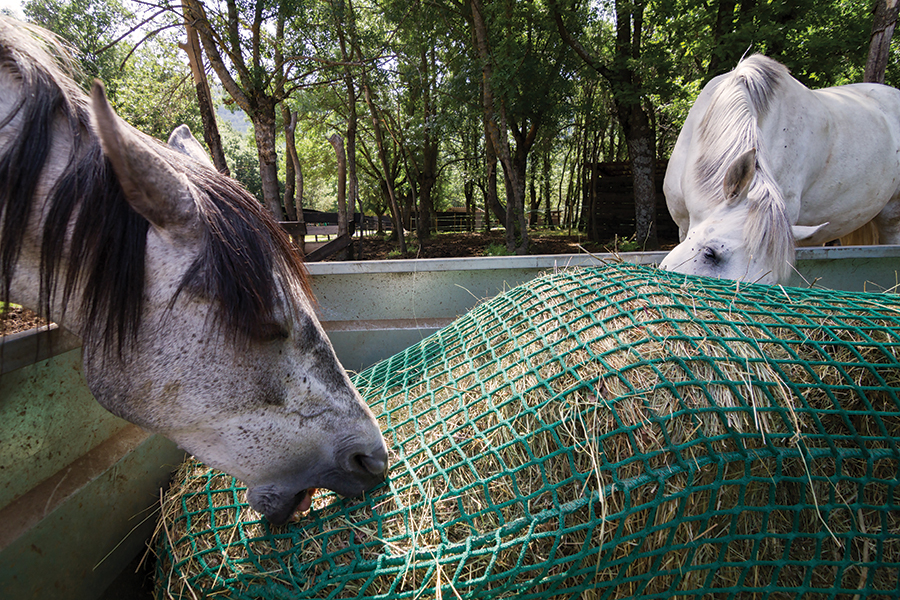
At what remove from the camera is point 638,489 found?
45.9 inches

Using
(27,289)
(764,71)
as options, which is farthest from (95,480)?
(764,71)

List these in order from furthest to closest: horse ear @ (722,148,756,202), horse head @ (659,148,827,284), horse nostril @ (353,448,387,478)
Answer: horse ear @ (722,148,756,202) < horse head @ (659,148,827,284) < horse nostril @ (353,448,387,478)

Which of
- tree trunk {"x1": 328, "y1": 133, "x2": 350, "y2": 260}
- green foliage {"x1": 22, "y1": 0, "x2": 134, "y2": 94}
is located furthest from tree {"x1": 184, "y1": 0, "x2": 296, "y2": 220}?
tree trunk {"x1": 328, "y1": 133, "x2": 350, "y2": 260}

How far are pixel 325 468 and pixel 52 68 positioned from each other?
4.24ft

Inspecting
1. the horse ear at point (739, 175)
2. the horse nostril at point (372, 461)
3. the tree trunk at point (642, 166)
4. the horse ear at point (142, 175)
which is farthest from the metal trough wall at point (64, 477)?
the tree trunk at point (642, 166)

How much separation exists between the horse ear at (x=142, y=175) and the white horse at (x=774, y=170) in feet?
8.20

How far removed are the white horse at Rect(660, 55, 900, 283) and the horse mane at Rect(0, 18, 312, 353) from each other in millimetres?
2387

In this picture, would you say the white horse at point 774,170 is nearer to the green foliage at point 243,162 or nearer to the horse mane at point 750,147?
the horse mane at point 750,147

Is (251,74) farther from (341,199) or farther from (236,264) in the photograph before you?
(236,264)

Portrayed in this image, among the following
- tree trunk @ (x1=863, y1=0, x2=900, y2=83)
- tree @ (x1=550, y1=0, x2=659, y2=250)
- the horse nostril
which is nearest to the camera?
the horse nostril

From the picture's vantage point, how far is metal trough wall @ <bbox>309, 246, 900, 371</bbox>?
2.75 meters

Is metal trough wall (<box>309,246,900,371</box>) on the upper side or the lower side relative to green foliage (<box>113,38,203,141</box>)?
lower

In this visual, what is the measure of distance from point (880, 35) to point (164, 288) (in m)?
6.99

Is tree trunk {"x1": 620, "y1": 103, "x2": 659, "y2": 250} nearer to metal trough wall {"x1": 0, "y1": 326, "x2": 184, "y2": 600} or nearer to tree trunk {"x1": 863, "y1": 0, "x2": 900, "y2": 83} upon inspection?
tree trunk {"x1": 863, "y1": 0, "x2": 900, "y2": 83}
